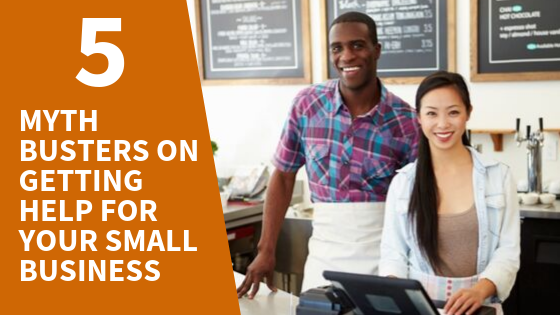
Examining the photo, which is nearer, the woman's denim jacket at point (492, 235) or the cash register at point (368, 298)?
the cash register at point (368, 298)

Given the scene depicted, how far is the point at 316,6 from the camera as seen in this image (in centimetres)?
409

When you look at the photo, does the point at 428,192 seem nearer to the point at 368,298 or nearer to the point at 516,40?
the point at 368,298

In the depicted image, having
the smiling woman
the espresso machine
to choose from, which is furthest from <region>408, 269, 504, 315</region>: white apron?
the espresso machine

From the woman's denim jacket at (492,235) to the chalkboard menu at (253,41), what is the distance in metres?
2.26

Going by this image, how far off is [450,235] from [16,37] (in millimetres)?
2448

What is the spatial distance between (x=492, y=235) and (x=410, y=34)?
2.07m

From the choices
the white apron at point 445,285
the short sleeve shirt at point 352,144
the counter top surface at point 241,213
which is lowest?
the counter top surface at point 241,213

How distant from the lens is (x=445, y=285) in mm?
1902

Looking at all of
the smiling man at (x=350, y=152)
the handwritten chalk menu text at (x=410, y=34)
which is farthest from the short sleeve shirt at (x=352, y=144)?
the handwritten chalk menu text at (x=410, y=34)

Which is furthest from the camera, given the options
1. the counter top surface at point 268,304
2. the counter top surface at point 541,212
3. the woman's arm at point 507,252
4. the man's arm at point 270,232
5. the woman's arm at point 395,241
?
the counter top surface at point 541,212

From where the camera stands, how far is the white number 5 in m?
3.58

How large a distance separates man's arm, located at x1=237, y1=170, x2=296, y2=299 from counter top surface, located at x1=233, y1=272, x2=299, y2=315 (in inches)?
1.0

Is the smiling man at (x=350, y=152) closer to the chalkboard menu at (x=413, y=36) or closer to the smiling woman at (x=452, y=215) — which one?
the smiling woman at (x=452, y=215)

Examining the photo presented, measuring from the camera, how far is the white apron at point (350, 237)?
2.34m
